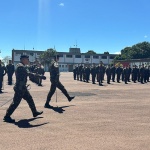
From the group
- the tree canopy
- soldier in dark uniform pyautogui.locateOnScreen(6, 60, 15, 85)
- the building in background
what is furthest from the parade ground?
the building in background

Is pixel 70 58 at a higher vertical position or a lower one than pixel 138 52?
lower

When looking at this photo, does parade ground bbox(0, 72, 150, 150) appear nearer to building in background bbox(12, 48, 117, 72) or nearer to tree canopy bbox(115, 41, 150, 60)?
tree canopy bbox(115, 41, 150, 60)

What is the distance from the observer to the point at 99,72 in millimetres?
23969

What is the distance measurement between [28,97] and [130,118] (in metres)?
3.13

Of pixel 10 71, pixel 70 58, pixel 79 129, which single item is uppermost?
pixel 70 58

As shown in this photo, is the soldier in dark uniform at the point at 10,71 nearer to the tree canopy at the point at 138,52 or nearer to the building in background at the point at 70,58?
the building in background at the point at 70,58

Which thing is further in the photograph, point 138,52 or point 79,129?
point 138,52

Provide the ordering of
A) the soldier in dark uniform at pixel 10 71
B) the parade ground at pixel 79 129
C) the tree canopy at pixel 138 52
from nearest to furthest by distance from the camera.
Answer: the parade ground at pixel 79 129
the soldier in dark uniform at pixel 10 71
the tree canopy at pixel 138 52

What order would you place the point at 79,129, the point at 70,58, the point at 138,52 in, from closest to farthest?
the point at 79,129, the point at 138,52, the point at 70,58

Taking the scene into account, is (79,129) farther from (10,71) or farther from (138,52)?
(138,52)

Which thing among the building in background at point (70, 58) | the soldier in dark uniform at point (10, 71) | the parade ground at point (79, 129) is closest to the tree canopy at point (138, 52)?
the building in background at point (70, 58)

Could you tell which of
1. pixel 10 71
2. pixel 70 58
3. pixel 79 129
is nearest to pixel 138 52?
pixel 70 58

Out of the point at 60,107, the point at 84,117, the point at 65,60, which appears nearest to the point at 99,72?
the point at 60,107

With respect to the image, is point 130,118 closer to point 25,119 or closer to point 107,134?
point 107,134
